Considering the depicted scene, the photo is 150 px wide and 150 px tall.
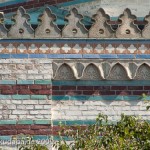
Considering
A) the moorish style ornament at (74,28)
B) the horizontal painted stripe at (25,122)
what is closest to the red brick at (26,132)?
the horizontal painted stripe at (25,122)

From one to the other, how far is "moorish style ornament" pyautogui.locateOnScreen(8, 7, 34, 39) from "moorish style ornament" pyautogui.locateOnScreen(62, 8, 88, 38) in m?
0.67

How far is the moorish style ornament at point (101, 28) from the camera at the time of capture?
42.6 ft

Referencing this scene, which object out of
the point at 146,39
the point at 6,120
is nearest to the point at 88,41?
the point at 146,39

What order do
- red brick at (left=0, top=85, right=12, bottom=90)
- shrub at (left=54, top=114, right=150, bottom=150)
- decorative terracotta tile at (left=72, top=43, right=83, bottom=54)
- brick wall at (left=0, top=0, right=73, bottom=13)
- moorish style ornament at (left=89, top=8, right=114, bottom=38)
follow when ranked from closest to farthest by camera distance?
shrub at (left=54, top=114, right=150, bottom=150), red brick at (left=0, top=85, right=12, bottom=90), decorative terracotta tile at (left=72, top=43, right=83, bottom=54), moorish style ornament at (left=89, top=8, right=114, bottom=38), brick wall at (left=0, top=0, right=73, bottom=13)

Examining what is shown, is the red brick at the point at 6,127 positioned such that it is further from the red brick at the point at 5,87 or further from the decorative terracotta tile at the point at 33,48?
the decorative terracotta tile at the point at 33,48

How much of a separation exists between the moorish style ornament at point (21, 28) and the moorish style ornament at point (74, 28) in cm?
67

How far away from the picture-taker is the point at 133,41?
42.8 feet

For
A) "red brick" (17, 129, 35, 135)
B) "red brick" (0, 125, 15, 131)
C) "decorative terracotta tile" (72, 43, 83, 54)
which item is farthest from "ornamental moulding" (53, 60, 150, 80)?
"red brick" (0, 125, 15, 131)

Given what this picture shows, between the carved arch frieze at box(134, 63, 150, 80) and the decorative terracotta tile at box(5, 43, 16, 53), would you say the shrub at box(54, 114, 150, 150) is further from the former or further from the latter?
the decorative terracotta tile at box(5, 43, 16, 53)

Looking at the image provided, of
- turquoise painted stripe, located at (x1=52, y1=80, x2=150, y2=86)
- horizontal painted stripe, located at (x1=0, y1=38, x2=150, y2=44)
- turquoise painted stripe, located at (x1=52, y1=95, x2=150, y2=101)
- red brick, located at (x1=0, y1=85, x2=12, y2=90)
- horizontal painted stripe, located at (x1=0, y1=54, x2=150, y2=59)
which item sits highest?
horizontal painted stripe, located at (x1=0, y1=38, x2=150, y2=44)

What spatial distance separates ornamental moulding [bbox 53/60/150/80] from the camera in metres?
12.9

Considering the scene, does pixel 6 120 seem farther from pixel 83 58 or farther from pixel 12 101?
pixel 83 58

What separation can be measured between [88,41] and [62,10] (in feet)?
7.21

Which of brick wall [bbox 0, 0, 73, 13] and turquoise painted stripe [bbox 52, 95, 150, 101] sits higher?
brick wall [bbox 0, 0, 73, 13]
